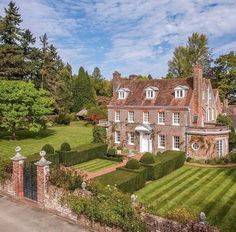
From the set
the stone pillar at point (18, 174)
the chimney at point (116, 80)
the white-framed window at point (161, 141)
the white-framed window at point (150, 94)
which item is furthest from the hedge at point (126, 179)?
the chimney at point (116, 80)

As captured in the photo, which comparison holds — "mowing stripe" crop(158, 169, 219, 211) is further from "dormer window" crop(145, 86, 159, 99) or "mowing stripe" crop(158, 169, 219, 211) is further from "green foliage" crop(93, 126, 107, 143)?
"green foliage" crop(93, 126, 107, 143)

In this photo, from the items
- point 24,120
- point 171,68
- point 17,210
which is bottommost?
point 17,210

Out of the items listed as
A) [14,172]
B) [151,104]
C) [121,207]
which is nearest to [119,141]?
[151,104]

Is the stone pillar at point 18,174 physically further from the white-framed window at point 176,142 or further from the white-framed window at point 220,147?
the white-framed window at point 220,147

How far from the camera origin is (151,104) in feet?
126

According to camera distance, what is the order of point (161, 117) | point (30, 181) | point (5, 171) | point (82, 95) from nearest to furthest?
1. point (30, 181)
2. point (5, 171)
3. point (161, 117)
4. point (82, 95)

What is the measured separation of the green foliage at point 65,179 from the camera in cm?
1505

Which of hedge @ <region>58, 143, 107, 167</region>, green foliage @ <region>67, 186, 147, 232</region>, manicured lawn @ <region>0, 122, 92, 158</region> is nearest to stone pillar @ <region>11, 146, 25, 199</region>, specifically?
green foliage @ <region>67, 186, 147, 232</region>

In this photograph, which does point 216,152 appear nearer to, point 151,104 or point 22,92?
point 151,104

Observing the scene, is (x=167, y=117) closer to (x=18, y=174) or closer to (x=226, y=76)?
(x=18, y=174)

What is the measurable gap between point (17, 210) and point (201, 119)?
26.5m

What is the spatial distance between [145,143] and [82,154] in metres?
9.32

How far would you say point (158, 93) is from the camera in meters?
39.2

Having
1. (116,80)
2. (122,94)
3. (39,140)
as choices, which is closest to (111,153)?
(122,94)
